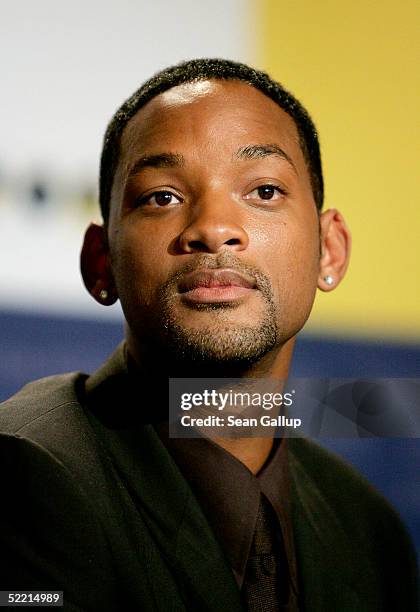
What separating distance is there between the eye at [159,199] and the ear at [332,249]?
238mm

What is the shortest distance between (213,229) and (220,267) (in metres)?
0.04

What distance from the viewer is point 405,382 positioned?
1344 mm

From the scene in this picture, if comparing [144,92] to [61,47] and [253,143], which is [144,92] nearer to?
[253,143]

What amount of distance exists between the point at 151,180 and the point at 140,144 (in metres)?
0.06

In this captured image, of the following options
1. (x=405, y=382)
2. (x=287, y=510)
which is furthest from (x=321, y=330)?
(x=287, y=510)

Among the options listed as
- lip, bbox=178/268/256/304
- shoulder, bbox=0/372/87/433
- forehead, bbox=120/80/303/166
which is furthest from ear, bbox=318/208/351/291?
shoulder, bbox=0/372/87/433

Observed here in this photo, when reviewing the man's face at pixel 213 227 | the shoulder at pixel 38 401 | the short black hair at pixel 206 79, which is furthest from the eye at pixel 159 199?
the shoulder at pixel 38 401

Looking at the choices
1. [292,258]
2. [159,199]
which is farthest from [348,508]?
[159,199]

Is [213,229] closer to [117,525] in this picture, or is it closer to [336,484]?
[117,525]

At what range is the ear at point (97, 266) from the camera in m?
1.00

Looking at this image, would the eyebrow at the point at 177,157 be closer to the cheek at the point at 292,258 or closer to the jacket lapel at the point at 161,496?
the cheek at the point at 292,258

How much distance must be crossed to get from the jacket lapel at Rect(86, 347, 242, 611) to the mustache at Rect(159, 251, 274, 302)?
0.15 metres

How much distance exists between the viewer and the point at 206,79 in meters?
0.93

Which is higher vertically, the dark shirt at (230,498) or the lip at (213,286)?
the lip at (213,286)
